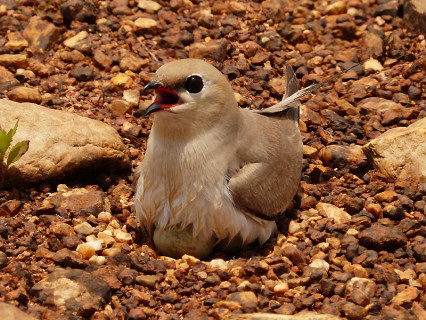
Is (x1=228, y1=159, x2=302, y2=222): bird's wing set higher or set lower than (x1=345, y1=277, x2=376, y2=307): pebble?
higher

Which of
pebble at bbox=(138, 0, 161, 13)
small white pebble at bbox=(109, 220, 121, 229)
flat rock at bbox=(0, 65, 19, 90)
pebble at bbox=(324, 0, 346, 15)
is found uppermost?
pebble at bbox=(324, 0, 346, 15)

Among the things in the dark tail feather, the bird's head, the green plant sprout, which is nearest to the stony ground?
the green plant sprout

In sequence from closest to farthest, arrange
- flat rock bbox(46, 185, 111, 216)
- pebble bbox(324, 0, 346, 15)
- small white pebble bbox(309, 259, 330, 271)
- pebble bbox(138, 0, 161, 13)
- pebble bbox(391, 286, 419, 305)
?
pebble bbox(391, 286, 419, 305) < small white pebble bbox(309, 259, 330, 271) < flat rock bbox(46, 185, 111, 216) < pebble bbox(138, 0, 161, 13) < pebble bbox(324, 0, 346, 15)

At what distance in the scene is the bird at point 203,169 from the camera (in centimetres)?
533

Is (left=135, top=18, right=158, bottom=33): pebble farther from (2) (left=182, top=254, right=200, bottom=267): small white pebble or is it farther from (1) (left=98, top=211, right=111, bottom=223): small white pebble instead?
(2) (left=182, top=254, right=200, bottom=267): small white pebble

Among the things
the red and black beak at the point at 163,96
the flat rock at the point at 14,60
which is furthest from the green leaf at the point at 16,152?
the flat rock at the point at 14,60

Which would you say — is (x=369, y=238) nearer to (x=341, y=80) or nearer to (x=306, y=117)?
(x=306, y=117)

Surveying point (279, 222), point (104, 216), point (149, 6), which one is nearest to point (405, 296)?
point (279, 222)

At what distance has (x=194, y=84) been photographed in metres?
5.31

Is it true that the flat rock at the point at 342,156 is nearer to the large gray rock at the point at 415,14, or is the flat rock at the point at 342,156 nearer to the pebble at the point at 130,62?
the pebble at the point at 130,62

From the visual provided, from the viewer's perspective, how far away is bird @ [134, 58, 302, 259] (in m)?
5.33

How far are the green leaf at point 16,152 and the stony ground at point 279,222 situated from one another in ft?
1.09

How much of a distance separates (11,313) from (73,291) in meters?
0.58

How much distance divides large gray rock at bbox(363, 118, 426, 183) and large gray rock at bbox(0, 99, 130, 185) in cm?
239
